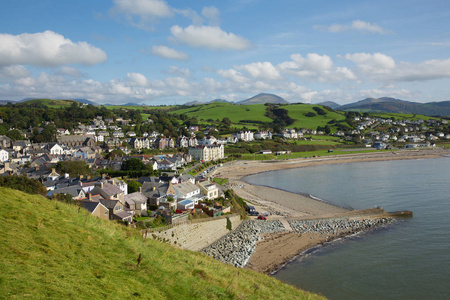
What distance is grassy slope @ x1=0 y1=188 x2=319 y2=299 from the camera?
676 cm

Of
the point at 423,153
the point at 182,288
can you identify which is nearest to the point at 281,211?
the point at 182,288

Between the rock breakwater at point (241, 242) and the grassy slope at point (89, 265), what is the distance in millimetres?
7804

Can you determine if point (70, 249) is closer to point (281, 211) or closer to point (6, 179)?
point (6, 179)

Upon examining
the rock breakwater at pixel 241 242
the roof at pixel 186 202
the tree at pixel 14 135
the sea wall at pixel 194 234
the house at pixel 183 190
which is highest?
the tree at pixel 14 135

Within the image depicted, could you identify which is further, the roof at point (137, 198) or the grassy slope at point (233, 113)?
the grassy slope at point (233, 113)

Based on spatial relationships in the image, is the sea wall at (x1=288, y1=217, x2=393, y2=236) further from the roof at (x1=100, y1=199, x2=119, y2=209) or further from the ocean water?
the roof at (x1=100, y1=199, x2=119, y2=209)

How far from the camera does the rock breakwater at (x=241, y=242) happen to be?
2052 centimetres

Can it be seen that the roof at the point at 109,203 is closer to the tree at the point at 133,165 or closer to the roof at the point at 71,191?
the roof at the point at 71,191

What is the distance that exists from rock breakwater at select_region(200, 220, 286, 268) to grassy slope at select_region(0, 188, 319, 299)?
307 inches

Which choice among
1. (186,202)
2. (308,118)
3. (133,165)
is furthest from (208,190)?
(308,118)

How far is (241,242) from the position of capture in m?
23.3

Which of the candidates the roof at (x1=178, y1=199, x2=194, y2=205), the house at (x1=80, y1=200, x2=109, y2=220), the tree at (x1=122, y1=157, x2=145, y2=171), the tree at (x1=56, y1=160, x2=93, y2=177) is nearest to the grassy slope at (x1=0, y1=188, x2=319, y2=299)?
the house at (x1=80, y1=200, x2=109, y2=220)

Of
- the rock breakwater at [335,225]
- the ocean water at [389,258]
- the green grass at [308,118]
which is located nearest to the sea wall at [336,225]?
the rock breakwater at [335,225]

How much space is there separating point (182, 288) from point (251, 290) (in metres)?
2.84
